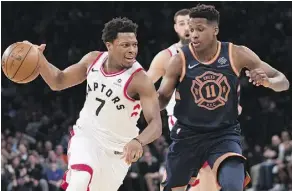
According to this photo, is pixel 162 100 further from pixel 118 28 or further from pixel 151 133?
pixel 118 28

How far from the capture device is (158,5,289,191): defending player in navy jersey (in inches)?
247

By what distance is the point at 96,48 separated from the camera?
17000mm

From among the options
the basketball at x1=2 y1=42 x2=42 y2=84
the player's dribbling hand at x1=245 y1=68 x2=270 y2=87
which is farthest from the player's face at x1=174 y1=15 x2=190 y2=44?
the player's dribbling hand at x1=245 y1=68 x2=270 y2=87

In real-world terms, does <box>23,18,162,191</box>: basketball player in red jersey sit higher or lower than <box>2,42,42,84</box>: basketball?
lower

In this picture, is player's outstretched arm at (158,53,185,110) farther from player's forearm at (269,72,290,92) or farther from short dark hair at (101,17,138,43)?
player's forearm at (269,72,290,92)

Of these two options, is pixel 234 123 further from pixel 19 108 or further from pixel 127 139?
pixel 19 108

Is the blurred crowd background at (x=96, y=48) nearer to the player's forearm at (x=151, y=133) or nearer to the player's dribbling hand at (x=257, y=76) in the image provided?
the player's forearm at (x=151, y=133)

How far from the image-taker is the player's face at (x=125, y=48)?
627 centimetres

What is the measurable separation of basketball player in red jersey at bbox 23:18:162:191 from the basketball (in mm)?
101

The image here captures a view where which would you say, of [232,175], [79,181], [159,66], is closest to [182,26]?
[159,66]

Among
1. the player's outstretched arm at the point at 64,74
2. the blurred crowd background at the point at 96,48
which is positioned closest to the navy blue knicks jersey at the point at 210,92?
the player's outstretched arm at the point at 64,74

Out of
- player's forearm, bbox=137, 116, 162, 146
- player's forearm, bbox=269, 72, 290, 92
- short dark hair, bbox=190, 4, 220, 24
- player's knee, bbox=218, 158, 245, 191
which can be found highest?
short dark hair, bbox=190, 4, 220, 24

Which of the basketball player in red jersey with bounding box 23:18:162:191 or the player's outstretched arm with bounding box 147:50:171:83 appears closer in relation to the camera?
the basketball player in red jersey with bounding box 23:18:162:191

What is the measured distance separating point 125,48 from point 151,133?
79 cm
